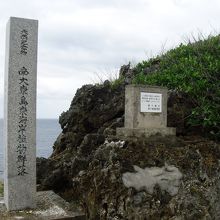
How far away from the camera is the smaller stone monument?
606cm

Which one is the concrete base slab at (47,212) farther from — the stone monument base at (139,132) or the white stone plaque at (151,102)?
the white stone plaque at (151,102)

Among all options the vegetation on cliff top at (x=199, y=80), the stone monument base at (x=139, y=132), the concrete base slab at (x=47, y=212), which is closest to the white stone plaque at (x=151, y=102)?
the stone monument base at (x=139, y=132)

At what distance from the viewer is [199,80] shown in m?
7.96

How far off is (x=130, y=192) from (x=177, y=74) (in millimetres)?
3998

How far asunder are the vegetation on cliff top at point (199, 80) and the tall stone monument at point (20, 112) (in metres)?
2.88

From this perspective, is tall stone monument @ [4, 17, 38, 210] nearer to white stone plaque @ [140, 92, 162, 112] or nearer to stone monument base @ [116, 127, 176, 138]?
stone monument base @ [116, 127, 176, 138]

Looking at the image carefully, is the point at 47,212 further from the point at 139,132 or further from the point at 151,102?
the point at 151,102

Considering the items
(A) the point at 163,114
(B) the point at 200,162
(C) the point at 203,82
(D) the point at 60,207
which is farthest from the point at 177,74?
(D) the point at 60,207

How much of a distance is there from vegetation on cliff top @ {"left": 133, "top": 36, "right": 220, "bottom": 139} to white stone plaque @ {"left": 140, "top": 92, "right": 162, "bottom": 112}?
4.33 feet

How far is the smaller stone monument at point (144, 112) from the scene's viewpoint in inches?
239

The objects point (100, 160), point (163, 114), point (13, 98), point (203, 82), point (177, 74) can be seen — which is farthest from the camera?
point (177, 74)

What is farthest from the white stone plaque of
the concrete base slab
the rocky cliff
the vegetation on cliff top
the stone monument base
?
the concrete base slab

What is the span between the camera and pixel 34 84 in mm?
7105

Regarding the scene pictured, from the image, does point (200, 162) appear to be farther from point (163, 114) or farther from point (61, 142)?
point (61, 142)
